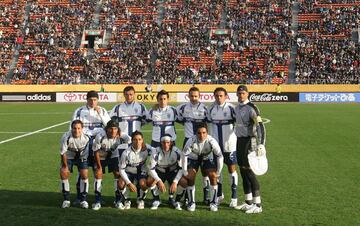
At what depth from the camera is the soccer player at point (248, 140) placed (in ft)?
26.3

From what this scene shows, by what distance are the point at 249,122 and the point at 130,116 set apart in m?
2.48

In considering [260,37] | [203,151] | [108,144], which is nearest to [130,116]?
[108,144]

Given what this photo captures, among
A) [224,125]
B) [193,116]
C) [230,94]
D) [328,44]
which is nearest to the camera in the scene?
[224,125]

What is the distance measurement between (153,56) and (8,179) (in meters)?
38.3

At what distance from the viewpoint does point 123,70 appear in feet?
151

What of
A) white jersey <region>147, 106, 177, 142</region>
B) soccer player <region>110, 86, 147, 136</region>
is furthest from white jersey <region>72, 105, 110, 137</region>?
white jersey <region>147, 106, 177, 142</region>

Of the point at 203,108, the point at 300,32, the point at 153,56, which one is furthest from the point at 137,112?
the point at 300,32

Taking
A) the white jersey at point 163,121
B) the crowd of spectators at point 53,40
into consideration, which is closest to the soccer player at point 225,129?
the white jersey at point 163,121

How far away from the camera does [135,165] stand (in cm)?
827

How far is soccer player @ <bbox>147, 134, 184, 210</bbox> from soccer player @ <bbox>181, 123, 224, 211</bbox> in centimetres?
20

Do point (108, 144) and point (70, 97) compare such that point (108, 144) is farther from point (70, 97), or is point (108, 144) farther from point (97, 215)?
point (70, 97)

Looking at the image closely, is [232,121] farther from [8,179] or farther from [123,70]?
[123,70]

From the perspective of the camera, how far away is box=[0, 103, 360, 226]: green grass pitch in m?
7.56

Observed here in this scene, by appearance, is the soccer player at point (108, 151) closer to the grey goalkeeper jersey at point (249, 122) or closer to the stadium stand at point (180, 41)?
the grey goalkeeper jersey at point (249, 122)
